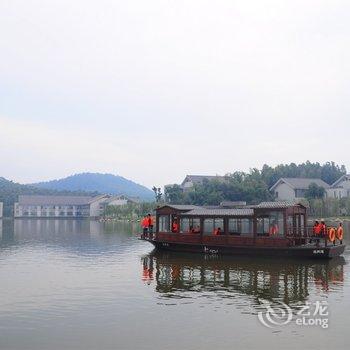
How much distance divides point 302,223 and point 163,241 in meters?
9.73

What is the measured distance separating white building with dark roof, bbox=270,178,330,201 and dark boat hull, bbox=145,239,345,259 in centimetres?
5976

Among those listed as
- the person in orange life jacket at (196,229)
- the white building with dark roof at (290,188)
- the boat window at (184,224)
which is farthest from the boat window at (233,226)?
the white building with dark roof at (290,188)

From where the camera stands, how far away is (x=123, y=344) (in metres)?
12.2

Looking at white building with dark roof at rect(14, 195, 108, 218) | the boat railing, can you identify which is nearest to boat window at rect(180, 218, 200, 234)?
the boat railing

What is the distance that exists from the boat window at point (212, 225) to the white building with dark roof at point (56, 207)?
9993 centimetres

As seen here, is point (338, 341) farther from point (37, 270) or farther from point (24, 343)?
point (37, 270)

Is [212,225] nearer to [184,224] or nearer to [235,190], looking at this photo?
[184,224]

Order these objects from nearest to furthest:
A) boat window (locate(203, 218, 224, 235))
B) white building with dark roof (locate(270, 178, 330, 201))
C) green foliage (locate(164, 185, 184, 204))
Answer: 1. boat window (locate(203, 218, 224, 235))
2. white building with dark roof (locate(270, 178, 330, 201))
3. green foliage (locate(164, 185, 184, 204))

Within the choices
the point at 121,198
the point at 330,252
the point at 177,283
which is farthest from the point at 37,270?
the point at 121,198

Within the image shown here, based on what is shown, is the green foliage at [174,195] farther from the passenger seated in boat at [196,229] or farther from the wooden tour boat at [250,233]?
the passenger seated in boat at [196,229]

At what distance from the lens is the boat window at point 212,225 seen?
3100 centimetres

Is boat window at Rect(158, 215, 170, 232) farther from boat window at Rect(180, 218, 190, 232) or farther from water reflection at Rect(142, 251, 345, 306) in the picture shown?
water reflection at Rect(142, 251, 345, 306)

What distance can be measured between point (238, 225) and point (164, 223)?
6106 mm

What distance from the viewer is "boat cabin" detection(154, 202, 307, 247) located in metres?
28.6
